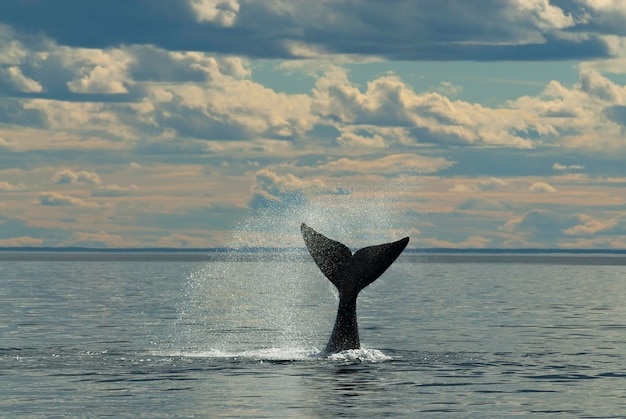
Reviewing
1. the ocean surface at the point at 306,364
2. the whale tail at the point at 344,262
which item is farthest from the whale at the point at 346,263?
the ocean surface at the point at 306,364

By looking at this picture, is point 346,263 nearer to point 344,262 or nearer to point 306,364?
point 344,262

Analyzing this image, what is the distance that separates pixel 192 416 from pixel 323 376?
234 inches

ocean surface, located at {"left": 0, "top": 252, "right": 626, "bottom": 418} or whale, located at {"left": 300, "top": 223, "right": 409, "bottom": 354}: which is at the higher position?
whale, located at {"left": 300, "top": 223, "right": 409, "bottom": 354}

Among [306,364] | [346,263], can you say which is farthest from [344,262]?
[306,364]

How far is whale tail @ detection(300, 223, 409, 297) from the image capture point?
30.2 metres

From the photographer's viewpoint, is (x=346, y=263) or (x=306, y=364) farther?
(x=306, y=364)

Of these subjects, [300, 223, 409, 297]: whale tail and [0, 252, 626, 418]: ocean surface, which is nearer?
[0, 252, 626, 418]: ocean surface

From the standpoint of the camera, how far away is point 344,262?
30500mm

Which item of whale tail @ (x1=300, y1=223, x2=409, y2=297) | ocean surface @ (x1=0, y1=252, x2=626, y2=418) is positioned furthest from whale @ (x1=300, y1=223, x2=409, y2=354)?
ocean surface @ (x1=0, y1=252, x2=626, y2=418)

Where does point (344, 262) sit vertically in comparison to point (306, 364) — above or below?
above

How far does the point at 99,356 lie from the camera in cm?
3419

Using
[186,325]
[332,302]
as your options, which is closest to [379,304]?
[332,302]

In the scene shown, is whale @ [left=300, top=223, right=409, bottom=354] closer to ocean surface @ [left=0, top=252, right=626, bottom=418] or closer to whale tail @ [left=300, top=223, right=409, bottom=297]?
whale tail @ [left=300, top=223, right=409, bottom=297]

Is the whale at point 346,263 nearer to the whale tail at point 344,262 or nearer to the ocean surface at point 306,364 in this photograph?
the whale tail at point 344,262
